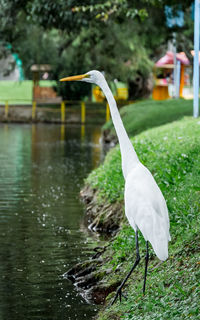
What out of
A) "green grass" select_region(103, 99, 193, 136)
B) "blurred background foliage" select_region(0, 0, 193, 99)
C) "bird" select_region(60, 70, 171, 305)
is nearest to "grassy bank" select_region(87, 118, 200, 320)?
"bird" select_region(60, 70, 171, 305)

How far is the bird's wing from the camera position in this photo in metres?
5.83

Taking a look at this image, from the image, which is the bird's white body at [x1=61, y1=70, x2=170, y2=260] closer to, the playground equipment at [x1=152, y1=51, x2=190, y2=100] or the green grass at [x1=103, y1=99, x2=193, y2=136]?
the green grass at [x1=103, y1=99, x2=193, y2=136]

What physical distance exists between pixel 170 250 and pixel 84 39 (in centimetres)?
2776

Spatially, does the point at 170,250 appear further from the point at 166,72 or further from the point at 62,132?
the point at 166,72

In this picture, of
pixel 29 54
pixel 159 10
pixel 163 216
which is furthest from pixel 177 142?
pixel 29 54

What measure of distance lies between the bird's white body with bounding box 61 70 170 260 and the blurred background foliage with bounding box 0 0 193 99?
43.4 ft

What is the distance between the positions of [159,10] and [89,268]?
1629 centimetres

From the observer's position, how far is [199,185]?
8438 mm

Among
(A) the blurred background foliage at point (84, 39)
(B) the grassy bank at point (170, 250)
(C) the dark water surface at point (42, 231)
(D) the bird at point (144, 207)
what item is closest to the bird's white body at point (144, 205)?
(D) the bird at point (144, 207)

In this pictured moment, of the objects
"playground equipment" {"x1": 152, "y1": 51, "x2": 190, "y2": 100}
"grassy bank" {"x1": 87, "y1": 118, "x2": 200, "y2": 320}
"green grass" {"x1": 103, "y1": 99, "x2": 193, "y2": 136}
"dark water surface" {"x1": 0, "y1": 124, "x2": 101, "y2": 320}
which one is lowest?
"playground equipment" {"x1": 152, "y1": 51, "x2": 190, "y2": 100}

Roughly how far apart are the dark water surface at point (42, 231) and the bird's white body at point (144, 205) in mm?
1308

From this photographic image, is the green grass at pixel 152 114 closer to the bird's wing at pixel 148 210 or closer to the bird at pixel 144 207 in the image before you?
the bird at pixel 144 207

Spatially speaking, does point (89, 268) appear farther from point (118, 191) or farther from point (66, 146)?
point (66, 146)

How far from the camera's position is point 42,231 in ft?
35.1
